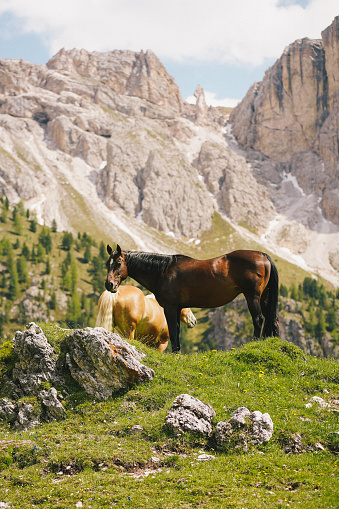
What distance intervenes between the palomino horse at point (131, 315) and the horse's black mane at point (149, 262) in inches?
134

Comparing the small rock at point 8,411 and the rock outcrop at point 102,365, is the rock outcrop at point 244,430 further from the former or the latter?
the small rock at point 8,411

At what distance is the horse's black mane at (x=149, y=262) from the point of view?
18.2 metres

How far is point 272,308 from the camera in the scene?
18578 millimetres

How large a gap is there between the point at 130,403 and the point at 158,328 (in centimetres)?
892

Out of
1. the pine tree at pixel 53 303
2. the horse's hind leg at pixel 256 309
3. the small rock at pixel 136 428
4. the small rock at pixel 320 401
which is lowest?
the pine tree at pixel 53 303

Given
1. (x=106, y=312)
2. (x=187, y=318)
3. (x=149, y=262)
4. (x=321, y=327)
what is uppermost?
(x=149, y=262)

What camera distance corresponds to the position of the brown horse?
1764 centimetres

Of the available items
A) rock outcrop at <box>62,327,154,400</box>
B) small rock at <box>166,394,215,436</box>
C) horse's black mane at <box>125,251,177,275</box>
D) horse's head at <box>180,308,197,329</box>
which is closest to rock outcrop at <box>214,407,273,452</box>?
small rock at <box>166,394,215,436</box>

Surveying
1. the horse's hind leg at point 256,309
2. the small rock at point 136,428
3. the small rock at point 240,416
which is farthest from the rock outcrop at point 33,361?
the horse's hind leg at point 256,309

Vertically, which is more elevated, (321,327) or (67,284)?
(67,284)

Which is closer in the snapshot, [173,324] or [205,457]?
[205,457]

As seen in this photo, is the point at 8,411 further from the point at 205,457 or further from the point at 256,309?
the point at 256,309

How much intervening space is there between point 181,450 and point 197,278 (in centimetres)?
778

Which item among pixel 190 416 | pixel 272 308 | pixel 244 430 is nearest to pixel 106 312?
pixel 272 308
